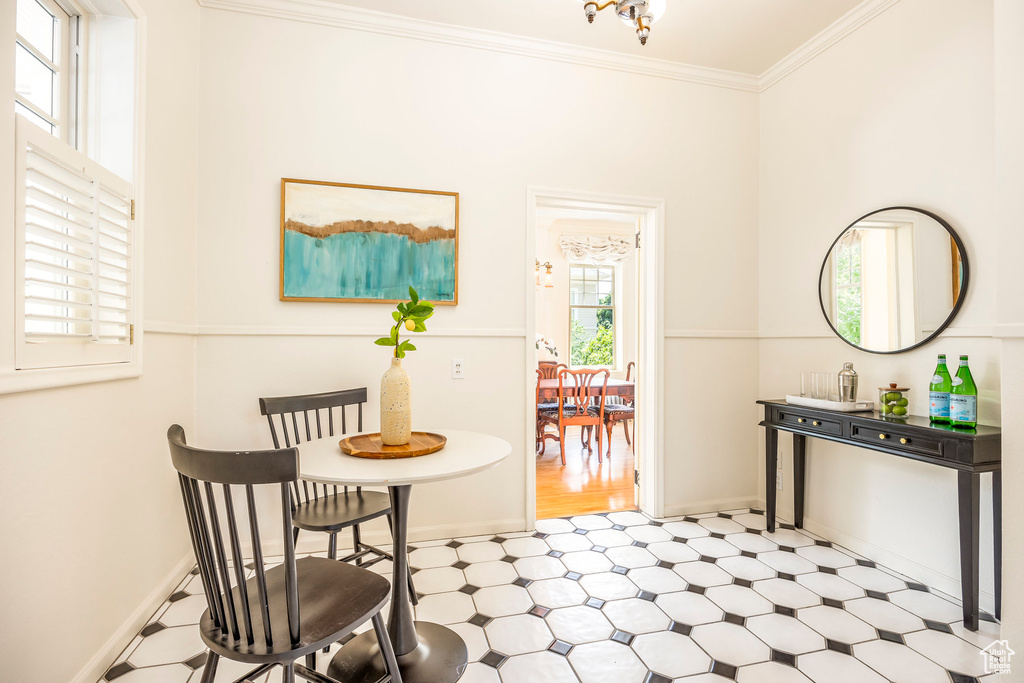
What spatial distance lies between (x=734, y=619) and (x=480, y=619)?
42.3 inches

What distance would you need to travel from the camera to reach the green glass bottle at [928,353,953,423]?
2.27 metres

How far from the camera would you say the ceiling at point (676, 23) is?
2783mm

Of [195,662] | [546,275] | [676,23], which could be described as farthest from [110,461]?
[546,275]

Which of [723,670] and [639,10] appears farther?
[639,10]

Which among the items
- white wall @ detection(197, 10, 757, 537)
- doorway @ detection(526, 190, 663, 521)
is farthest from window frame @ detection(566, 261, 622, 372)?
white wall @ detection(197, 10, 757, 537)

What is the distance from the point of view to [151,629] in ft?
6.68

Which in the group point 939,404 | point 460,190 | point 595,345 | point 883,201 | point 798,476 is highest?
point 460,190

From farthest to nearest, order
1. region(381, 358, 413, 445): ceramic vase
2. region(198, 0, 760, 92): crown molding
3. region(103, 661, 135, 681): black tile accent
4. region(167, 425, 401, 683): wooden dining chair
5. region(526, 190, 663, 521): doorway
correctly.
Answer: region(526, 190, 663, 521): doorway
region(198, 0, 760, 92): crown molding
region(381, 358, 413, 445): ceramic vase
region(103, 661, 135, 681): black tile accent
region(167, 425, 401, 683): wooden dining chair

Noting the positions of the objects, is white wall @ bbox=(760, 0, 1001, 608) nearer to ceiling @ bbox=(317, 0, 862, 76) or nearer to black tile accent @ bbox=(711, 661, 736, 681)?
ceiling @ bbox=(317, 0, 862, 76)

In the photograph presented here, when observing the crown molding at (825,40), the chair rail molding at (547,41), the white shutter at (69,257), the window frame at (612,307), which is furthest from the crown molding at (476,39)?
the window frame at (612,307)

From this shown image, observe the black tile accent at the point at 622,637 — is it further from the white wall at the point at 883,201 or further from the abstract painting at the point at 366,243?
the abstract painting at the point at 366,243

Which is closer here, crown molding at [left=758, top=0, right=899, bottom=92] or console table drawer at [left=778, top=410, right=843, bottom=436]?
console table drawer at [left=778, top=410, right=843, bottom=436]

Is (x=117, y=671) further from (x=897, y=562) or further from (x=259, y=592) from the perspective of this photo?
(x=897, y=562)

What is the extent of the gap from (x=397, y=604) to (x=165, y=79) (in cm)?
245
